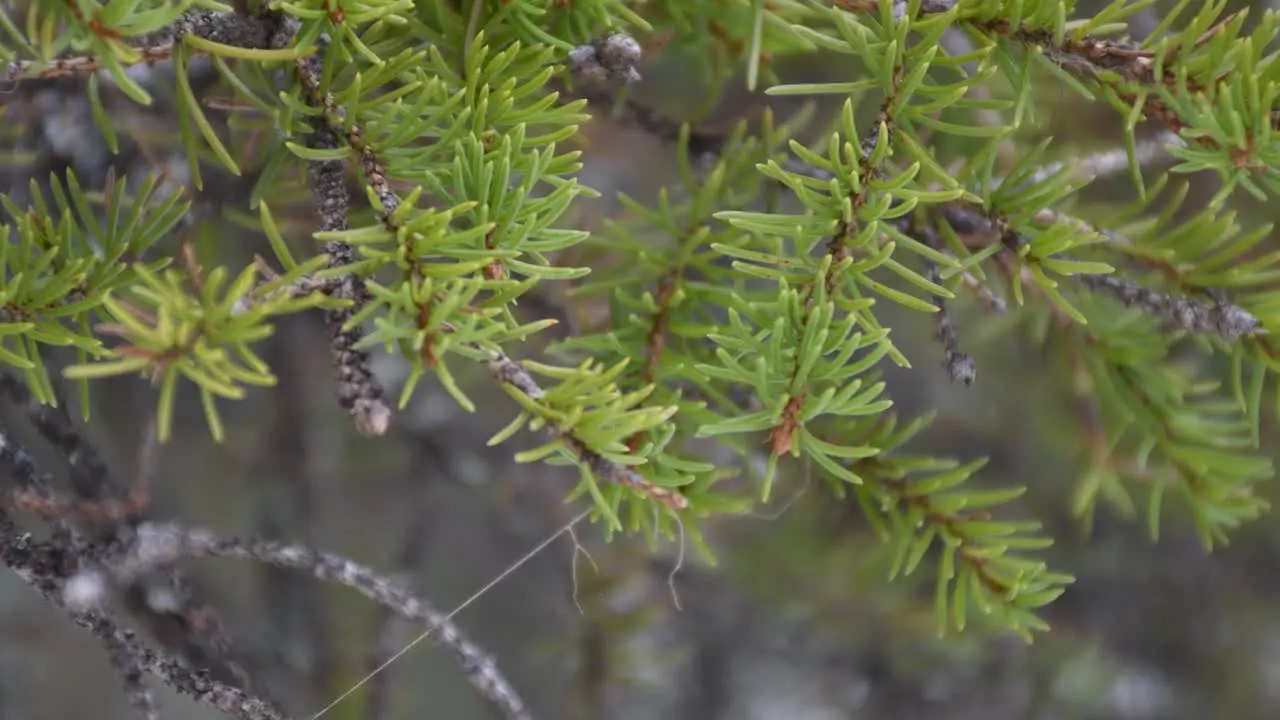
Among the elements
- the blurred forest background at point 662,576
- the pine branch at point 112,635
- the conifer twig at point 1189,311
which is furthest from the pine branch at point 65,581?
the conifer twig at point 1189,311

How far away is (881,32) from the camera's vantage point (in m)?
0.25

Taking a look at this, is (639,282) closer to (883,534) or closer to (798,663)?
(883,534)

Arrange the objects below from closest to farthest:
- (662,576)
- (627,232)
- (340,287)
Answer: (340,287), (627,232), (662,576)

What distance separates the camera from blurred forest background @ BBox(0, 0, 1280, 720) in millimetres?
512

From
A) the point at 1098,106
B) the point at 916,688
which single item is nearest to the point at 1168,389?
the point at 1098,106

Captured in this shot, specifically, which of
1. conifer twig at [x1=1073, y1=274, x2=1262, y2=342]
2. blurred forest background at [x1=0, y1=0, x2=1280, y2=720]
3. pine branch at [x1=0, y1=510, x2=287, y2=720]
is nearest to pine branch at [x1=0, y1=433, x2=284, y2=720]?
pine branch at [x1=0, y1=510, x2=287, y2=720]

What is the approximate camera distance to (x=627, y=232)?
0.34 metres

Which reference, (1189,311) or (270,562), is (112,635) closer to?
(270,562)

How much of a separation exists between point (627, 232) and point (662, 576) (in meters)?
0.29

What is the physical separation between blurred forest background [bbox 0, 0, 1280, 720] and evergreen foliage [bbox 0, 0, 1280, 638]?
0.43ft

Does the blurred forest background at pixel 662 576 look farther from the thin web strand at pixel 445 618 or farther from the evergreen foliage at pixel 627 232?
the evergreen foliage at pixel 627 232

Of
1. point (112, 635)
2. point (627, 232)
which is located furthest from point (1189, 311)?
point (112, 635)

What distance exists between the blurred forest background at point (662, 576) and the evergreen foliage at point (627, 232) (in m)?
0.13

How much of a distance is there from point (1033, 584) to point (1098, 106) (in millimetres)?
344
